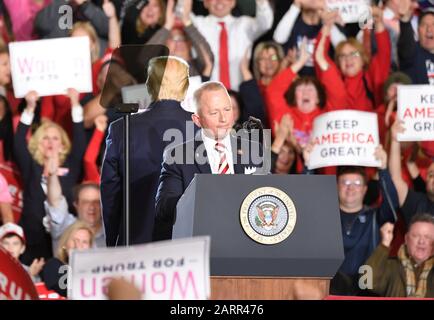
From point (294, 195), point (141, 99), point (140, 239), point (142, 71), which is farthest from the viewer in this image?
point (141, 99)

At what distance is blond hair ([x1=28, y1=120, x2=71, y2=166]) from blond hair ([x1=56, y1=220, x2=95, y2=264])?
0.55 m

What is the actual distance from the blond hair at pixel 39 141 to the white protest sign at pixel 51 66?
0.78ft

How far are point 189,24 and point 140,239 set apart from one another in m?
3.31

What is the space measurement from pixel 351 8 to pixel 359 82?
0.53 meters

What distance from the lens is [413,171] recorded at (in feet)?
24.6

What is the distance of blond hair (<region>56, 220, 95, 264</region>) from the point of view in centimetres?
695

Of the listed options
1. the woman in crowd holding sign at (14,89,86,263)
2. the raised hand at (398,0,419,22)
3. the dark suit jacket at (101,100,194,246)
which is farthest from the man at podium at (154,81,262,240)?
the raised hand at (398,0,419,22)

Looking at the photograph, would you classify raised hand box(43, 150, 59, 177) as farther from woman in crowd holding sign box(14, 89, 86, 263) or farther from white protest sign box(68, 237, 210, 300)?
white protest sign box(68, 237, 210, 300)

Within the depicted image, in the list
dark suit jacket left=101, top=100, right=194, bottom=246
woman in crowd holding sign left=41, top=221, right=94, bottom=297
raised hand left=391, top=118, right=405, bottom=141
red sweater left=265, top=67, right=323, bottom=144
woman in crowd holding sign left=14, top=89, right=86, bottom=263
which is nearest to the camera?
dark suit jacket left=101, top=100, right=194, bottom=246

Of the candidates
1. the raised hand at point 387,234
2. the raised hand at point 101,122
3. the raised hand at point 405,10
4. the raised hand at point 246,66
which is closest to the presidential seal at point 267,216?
the raised hand at point 387,234

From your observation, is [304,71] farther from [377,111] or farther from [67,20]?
[67,20]

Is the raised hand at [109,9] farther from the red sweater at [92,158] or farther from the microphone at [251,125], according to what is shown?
the microphone at [251,125]

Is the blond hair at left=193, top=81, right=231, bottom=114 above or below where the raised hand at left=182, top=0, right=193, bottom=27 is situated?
below

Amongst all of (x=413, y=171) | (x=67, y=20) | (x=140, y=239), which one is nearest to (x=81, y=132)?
(x=67, y=20)
